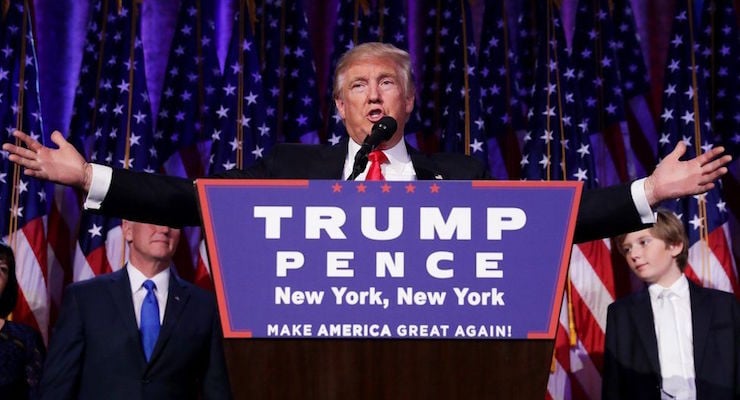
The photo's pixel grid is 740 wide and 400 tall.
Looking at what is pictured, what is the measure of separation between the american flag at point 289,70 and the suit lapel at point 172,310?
4.88 feet

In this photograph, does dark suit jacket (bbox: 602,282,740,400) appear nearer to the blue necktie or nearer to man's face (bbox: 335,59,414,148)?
the blue necktie

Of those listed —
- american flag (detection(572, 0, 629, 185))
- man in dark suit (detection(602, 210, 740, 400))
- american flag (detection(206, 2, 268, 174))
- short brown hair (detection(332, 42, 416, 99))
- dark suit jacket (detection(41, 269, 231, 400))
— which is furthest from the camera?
american flag (detection(572, 0, 629, 185))

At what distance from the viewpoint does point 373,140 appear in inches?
71.8

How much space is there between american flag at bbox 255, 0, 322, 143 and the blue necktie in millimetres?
1546

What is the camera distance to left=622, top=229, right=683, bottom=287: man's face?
3.86 metres

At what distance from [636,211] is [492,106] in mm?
3286

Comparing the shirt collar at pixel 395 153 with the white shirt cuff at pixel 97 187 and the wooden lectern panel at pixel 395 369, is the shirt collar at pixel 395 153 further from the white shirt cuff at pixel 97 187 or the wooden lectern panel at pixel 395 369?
the wooden lectern panel at pixel 395 369

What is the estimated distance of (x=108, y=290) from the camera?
3566mm

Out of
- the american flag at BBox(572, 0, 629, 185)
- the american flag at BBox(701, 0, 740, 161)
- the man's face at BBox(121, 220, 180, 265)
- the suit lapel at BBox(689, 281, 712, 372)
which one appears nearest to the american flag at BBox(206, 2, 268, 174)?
the man's face at BBox(121, 220, 180, 265)

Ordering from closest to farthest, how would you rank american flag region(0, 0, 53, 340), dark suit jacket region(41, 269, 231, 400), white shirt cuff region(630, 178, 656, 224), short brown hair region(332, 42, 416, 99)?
white shirt cuff region(630, 178, 656, 224), short brown hair region(332, 42, 416, 99), dark suit jacket region(41, 269, 231, 400), american flag region(0, 0, 53, 340)

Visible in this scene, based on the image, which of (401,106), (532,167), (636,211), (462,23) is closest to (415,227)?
(636,211)

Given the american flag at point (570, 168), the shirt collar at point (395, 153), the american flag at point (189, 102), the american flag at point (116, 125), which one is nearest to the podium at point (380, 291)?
the shirt collar at point (395, 153)

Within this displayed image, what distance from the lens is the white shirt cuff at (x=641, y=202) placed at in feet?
6.14

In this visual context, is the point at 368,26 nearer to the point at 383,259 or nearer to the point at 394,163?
the point at 394,163
